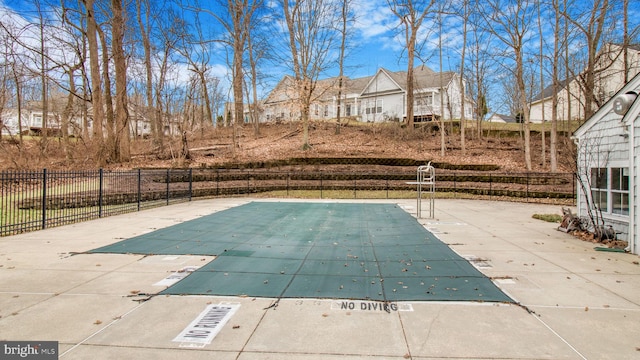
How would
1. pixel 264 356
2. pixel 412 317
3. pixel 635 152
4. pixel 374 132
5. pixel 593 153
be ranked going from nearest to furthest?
pixel 264 356 → pixel 412 317 → pixel 635 152 → pixel 593 153 → pixel 374 132

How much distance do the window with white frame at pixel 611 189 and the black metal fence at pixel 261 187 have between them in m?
7.47

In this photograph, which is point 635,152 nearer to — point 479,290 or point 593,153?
point 593,153

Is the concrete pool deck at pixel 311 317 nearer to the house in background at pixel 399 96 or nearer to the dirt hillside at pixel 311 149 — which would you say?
the dirt hillside at pixel 311 149

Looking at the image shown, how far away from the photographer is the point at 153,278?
4.24 metres

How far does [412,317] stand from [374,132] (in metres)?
24.5

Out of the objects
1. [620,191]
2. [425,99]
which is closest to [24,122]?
[425,99]

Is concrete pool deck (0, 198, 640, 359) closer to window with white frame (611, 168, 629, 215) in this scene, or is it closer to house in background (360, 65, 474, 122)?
window with white frame (611, 168, 629, 215)

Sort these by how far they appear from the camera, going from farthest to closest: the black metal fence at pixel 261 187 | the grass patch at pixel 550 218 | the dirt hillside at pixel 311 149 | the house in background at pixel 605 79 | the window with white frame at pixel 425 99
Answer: the window with white frame at pixel 425 99 < the dirt hillside at pixel 311 149 < the house in background at pixel 605 79 < the black metal fence at pixel 261 187 < the grass patch at pixel 550 218

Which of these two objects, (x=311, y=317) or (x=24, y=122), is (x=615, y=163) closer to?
(x=311, y=317)

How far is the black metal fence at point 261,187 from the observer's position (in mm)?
11234

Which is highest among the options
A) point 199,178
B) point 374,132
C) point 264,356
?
point 374,132

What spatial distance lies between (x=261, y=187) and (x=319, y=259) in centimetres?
1230

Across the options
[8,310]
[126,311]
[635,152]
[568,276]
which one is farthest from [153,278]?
[635,152]

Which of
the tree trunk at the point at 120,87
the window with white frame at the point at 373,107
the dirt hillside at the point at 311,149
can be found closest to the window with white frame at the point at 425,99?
the window with white frame at the point at 373,107
